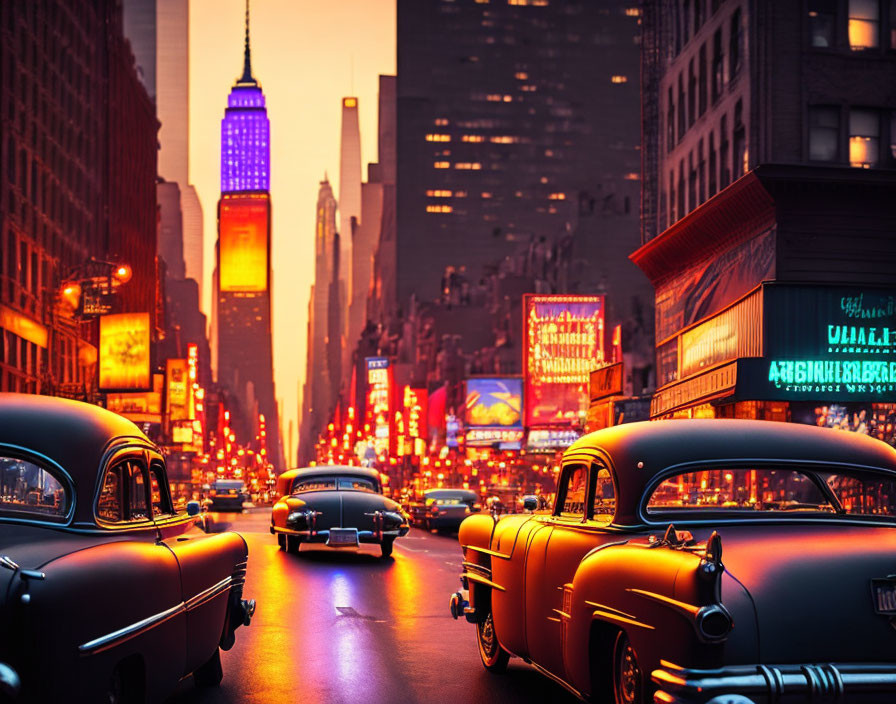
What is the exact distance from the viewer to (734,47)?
42281 mm

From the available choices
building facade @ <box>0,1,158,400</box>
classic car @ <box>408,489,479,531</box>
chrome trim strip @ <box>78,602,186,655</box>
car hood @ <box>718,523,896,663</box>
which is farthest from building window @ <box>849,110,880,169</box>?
car hood @ <box>718,523,896,663</box>

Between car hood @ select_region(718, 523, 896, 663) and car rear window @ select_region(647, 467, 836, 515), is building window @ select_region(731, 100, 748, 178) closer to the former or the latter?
car rear window @ select_region(647, 467, 836, 515)

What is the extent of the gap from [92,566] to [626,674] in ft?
9.47

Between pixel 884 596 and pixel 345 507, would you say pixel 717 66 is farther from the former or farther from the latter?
pixel 884 596

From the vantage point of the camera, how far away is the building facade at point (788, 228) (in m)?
35.4

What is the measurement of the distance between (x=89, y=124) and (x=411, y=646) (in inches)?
3393

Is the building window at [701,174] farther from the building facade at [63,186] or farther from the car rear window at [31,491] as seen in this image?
the car rear window at [31,491]

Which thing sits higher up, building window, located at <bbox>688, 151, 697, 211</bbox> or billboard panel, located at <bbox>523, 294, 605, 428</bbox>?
building window, located at <bbox>688, 151, 697, 211</bbox>

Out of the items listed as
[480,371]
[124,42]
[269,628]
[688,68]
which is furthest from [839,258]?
[480,371]

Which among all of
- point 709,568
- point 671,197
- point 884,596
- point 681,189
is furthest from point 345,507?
point 671,197

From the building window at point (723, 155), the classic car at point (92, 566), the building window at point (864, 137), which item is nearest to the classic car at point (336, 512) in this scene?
the classic car at point (92, 566)

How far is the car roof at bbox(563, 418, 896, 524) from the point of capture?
7766 millimetres

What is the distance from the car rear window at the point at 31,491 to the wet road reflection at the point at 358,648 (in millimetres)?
2787

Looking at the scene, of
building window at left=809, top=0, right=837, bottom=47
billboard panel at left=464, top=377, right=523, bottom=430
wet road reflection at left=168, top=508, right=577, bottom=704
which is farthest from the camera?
billboard panel at left=464, top=377, right=523, bottom=430
